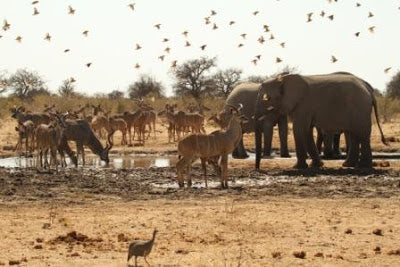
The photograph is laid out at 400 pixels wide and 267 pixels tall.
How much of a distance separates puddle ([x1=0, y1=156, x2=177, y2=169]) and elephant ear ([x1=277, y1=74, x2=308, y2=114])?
4.19 metres

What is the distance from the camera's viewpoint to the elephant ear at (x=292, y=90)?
24.4 m

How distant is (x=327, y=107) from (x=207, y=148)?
675 cm

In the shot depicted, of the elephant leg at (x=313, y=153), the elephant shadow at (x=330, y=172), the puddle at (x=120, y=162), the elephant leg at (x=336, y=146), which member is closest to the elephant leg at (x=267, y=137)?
the elephant leg at (x=336, y=146)

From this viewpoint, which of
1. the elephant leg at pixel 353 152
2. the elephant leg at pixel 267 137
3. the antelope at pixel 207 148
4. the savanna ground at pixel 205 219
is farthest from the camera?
the elephant leg at pixel 267 137

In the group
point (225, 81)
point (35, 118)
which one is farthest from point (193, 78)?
point (35, 118)

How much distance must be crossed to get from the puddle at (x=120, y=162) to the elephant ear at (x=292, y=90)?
4.19 meters

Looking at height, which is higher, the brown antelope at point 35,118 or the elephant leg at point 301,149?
the brown antelope at point 35,118

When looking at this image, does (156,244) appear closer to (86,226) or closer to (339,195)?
(86,226)

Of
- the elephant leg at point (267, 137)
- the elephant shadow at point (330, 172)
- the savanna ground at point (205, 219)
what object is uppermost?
the elephant leg at point (267, 137)

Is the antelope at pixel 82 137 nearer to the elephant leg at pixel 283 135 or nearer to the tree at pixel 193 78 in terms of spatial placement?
the elephant leg at pixel 283 135

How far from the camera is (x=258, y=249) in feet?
37.9

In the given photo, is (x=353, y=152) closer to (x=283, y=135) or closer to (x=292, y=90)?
(x=292, y=90)

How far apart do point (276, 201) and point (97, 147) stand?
13241mm

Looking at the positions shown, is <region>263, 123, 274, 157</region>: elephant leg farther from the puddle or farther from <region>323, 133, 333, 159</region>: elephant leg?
the puddle
